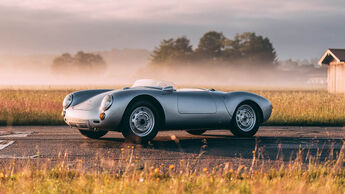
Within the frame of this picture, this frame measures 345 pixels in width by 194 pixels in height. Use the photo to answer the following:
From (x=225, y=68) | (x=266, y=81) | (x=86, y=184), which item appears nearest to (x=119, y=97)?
(x=86, y=184)

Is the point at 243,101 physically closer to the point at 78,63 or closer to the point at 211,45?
the point at 211,45

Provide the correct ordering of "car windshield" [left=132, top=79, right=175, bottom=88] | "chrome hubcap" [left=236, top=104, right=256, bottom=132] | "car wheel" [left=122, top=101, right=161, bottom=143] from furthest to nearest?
"chrome hubcap" [left=236, top=104, right=256, bottom=132] < "car windshield" [left=132, top=79, right=175, bottom=88] < "car wheel" [left=122, top=101, right=161, bottom=143]

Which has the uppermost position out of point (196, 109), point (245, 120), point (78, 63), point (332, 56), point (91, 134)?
point (78, 63)

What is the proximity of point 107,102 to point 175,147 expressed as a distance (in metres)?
1.38

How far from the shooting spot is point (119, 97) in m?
7.84

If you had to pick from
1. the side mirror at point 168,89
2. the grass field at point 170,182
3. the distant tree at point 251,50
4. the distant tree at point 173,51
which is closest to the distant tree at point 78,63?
the distant tree at point 173,51

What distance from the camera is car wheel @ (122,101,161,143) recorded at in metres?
7.87

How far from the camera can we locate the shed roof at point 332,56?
116 ft

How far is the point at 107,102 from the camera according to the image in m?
7.79

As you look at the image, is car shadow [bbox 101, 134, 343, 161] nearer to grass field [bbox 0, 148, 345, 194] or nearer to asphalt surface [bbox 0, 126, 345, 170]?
asphalt surface [bbox 0, 126, 345, 170]

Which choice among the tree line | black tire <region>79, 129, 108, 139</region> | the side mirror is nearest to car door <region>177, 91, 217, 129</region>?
the side mirror

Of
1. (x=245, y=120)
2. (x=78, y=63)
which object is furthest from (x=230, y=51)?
(x=245, y=120)

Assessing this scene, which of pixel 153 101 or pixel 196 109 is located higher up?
pixel 153 101

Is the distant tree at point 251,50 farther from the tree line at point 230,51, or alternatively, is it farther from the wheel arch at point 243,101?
the wheel arch at point 243,101
